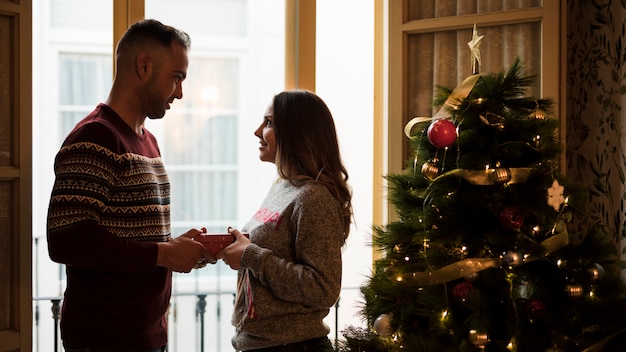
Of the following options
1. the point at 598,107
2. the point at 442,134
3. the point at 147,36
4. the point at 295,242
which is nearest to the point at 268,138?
the point at 295,242

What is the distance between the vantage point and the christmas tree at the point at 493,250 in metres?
1.76

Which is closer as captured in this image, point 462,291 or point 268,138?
point 462,291

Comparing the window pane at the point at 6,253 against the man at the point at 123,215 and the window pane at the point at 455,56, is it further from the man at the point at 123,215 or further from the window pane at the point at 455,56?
the window pane at the point at 455,56

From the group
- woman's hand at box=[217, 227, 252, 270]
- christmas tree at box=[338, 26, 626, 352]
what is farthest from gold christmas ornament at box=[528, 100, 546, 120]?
woman's hand at box=[217, 227, 252, 270]

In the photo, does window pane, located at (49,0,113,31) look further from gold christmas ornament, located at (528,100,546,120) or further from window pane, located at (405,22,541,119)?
gold christmas ornament, located at (528,100,546,120)

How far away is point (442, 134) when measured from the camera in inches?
70.4

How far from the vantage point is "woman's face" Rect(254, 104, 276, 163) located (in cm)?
212

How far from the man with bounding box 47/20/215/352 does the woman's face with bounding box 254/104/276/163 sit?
0.28 meters

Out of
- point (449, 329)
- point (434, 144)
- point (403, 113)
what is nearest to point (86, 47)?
point (403, 113)

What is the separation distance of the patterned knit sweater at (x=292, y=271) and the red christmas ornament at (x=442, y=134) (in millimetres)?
361

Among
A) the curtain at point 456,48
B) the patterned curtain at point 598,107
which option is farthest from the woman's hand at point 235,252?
the patterned curtain at point 598,107

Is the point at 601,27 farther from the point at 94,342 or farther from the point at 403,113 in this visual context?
the point at 94,342

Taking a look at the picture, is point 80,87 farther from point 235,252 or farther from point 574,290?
point 574,290

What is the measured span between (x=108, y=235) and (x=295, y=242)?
0.51 meters
